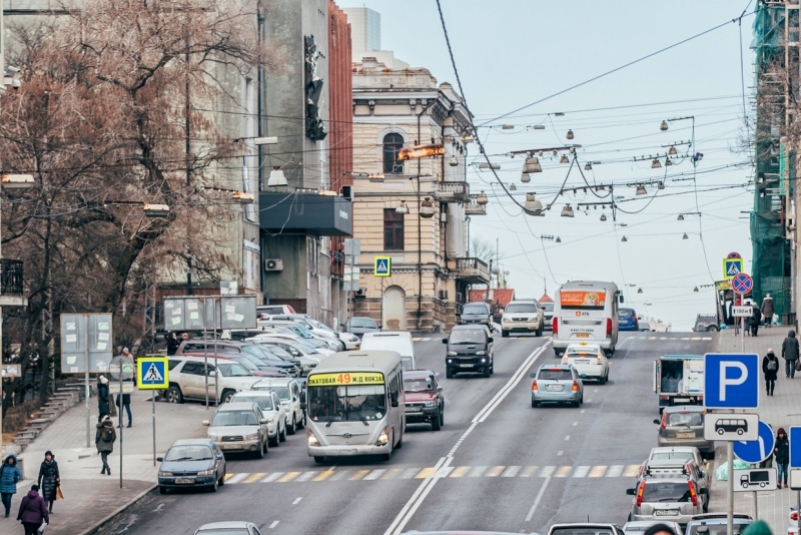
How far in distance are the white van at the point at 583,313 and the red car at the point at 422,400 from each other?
719 inches

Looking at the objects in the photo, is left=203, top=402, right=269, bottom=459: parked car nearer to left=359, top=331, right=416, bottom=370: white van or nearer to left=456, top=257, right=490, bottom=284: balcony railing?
left=359, top=331, right=416, bottom=370: white van

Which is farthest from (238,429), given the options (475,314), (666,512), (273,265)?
(475,314)

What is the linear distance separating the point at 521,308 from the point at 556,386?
3036 centimetres

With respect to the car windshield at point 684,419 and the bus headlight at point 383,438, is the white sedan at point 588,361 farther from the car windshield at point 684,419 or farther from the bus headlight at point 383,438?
the bus headlight at point 383,438

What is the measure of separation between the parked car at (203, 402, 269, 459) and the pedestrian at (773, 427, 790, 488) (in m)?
13.4

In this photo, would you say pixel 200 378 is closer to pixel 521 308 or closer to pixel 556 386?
pixel 556 386

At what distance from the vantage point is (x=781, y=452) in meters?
34.5

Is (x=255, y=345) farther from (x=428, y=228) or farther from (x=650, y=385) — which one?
(x=428, y=228)

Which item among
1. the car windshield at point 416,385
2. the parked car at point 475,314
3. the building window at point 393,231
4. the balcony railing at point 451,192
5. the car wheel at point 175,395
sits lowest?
the car wheel at point 175,395

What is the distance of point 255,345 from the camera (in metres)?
56.1

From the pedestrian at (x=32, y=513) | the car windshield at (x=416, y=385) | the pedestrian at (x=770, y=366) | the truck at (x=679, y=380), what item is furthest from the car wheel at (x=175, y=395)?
the pedestrian at (x=32, y=513)

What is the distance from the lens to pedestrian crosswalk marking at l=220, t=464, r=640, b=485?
37031mm

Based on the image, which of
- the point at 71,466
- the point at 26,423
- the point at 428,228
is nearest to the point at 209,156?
the point at 26,423

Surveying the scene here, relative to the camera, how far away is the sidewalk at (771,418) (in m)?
31.2
